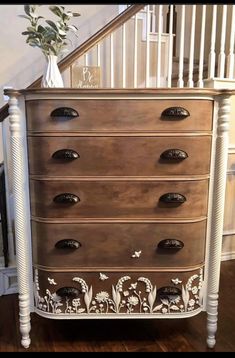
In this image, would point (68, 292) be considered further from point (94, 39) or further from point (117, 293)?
point (94, 39)

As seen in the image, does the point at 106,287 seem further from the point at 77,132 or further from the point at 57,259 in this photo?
the point at 77,132

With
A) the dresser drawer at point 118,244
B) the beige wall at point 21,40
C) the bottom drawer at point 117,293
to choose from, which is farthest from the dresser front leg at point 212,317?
the beige wall at point 21,40

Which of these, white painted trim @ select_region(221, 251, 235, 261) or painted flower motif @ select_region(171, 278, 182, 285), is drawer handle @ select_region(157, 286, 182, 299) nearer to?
painted flower motif @ select_region(171, 278, 182, 285)

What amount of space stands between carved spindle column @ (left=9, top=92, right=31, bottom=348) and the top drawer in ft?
0.23

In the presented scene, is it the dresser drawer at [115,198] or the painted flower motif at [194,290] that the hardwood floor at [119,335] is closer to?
the painted flower motif at [194,290]

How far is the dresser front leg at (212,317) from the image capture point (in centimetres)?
144

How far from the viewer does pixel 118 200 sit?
1346mm

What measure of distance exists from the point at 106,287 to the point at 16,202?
56 centimetres

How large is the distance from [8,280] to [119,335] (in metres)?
0.82

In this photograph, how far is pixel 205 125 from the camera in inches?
51.8

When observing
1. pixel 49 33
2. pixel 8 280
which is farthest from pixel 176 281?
pixel 49 33

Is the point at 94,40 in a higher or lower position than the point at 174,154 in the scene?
higher

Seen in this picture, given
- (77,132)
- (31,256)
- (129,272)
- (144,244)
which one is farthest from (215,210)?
(31,256)

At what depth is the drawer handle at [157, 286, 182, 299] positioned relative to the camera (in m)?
1.39
